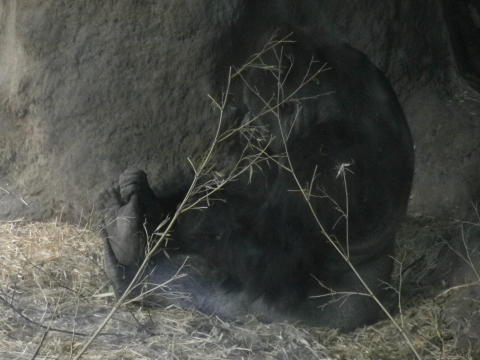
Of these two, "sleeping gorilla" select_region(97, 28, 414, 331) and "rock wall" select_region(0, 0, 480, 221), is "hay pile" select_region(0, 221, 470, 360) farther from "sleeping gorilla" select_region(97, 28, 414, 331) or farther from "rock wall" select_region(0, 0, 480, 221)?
"rock wall" select_region(0, 0, 480, 221)

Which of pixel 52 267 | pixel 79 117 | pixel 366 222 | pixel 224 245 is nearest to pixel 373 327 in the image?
pixel 366 222

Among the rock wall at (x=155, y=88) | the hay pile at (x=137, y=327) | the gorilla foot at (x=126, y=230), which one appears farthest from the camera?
the rock wall at (x=155, y=88)

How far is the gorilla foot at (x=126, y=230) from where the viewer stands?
8.91ft

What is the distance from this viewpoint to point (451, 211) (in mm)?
3043

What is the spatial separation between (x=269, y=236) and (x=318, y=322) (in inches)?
16.3

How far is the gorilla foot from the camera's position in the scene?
107 inches

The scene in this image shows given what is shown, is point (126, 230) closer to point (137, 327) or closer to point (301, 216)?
point (137, 327)

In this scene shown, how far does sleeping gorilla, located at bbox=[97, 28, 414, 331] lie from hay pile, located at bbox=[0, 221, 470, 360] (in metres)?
0.13

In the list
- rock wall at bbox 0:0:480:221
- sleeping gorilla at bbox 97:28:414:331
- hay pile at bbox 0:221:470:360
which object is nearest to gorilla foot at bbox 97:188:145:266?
sleeping gorilla at bbox 97:28:414:331

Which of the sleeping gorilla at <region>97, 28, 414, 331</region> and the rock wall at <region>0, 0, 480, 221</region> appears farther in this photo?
the rock wall at <region>0, 0, 480, 221</region>

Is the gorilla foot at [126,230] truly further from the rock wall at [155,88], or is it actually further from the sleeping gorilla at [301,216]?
the rock wall at [155,88]

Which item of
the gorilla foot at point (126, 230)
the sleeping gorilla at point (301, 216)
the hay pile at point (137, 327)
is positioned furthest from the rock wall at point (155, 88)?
the gorilla foot at point (126, 230)

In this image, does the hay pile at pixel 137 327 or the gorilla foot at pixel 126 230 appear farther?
the gorilla foot at pixel 126 230

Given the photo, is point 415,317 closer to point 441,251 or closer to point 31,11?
point 441,251
